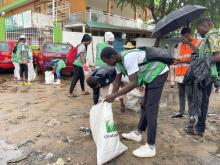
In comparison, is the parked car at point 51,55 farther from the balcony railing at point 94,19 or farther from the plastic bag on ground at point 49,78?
the balcony railing at point 94,19

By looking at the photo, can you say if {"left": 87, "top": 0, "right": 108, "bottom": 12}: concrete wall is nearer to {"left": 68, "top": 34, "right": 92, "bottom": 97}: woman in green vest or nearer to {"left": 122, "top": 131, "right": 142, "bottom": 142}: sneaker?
{"left": 68, "top": 34, "right": 92, "bottom": 97}: woman in green vest

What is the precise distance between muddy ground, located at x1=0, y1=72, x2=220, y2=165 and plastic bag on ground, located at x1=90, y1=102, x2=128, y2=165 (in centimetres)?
18

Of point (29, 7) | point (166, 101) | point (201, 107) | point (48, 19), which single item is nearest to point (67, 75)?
point (166, 101)

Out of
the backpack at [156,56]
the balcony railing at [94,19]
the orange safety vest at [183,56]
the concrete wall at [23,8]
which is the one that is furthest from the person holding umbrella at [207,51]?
the concrete wall at [23,8]

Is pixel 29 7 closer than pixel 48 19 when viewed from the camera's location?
No

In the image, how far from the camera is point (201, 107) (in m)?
4.23

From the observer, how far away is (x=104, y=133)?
3.28 metres

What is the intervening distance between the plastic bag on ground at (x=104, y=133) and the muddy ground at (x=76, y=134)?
178 millimetres

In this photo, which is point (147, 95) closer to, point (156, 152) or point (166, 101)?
point (156, 152)

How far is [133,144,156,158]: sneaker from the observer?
3.53 meters

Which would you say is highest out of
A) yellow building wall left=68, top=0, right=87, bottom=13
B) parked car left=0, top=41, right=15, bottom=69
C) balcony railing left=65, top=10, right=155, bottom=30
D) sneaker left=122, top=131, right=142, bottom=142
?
yellow building wall left=68, top=0, right=87, bottom=13

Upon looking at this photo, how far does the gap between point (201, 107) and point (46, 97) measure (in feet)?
14.6

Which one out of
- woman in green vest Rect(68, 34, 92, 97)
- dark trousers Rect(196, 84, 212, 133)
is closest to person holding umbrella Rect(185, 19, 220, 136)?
dark trousers Rect(196, 84, 212, 133)

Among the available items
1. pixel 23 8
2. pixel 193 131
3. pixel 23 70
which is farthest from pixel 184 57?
pixel 23 8
